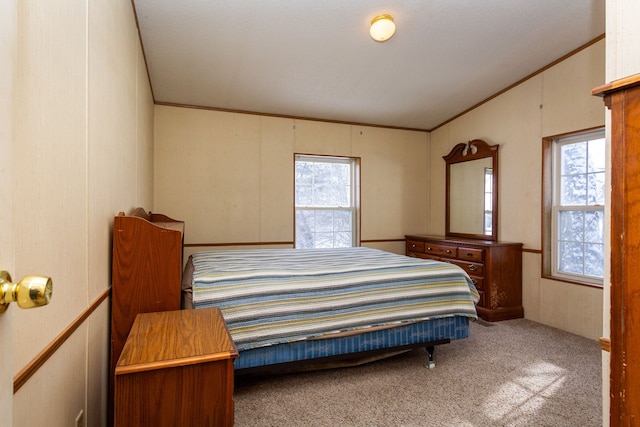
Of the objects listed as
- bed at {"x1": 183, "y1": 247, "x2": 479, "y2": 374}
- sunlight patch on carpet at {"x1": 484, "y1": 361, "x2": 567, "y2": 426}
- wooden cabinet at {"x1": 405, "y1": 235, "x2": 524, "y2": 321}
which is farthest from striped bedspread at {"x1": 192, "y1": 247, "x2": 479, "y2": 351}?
Result: wooden cabinet at {"x1": 405, "y1": 235, "x2": 524, "y2": 321}

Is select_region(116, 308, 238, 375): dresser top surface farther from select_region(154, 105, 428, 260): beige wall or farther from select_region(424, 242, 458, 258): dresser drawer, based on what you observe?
select_region(424, 242, 458, 258): dresser drawer

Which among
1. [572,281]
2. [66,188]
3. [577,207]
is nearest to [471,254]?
[572,281]

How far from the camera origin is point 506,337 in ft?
10.2

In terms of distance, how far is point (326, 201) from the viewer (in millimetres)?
4625

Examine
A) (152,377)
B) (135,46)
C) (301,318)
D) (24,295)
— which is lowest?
(301,318)

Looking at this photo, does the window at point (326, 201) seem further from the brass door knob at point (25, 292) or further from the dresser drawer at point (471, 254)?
the brass door knob at point (25, 292)

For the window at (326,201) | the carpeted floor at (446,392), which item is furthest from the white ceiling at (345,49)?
the carpeted floor at (446,392)

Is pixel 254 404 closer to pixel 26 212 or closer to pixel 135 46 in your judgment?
pixel 26 212

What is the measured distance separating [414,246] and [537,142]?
6.35 ft

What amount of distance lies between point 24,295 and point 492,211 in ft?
14.4

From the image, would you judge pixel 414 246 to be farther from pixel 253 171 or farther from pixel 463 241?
pixel 253 171

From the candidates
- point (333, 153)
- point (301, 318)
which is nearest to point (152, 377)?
point (301, 318)

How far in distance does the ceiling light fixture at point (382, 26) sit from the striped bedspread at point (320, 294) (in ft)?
5.90

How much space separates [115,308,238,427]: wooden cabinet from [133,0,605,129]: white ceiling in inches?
93.3
